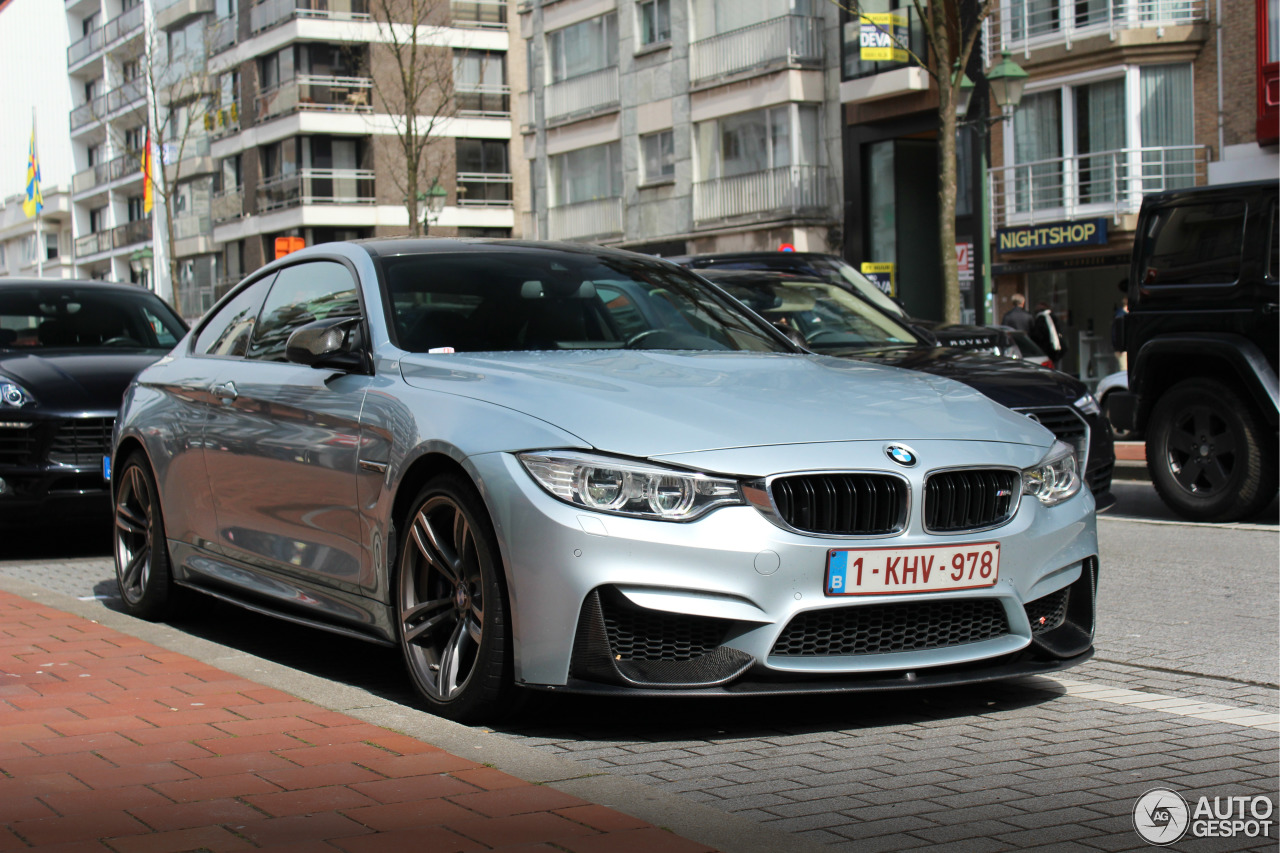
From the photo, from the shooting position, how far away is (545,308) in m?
5.80

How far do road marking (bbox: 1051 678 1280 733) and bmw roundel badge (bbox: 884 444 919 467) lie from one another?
127cm

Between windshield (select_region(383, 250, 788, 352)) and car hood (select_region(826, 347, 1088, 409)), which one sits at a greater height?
windshield (select_region(383, 250, 788, 352))

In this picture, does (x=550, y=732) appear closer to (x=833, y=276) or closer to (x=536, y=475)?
(x=536, y=475)

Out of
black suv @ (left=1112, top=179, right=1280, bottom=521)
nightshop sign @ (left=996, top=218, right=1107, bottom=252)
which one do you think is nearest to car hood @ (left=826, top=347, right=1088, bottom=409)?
black suv @ (left=1112, top=179, right=1280, bottom=521)

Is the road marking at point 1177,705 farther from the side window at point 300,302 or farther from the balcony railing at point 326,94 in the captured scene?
the balcony railing at point 326,94

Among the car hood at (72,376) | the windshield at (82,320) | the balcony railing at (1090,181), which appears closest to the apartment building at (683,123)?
the balcony railing at (1090,181)

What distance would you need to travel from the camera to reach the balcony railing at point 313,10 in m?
55.6

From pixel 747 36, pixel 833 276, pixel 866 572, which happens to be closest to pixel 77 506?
pixel 833 276

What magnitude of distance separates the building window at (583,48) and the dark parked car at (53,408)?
1324 inches

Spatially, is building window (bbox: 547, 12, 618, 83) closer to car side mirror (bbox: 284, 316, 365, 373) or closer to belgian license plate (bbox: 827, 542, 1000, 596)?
car side mirror (bbox: 284, 316, 365, 373)

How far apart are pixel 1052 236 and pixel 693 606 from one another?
28.5 m

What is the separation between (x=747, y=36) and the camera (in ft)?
124

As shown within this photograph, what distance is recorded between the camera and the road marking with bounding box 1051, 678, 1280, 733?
4902 mm

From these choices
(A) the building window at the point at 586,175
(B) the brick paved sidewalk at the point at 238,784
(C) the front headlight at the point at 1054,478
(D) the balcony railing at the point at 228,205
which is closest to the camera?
(B) the brick paved sidewalk at the point at 238,784
